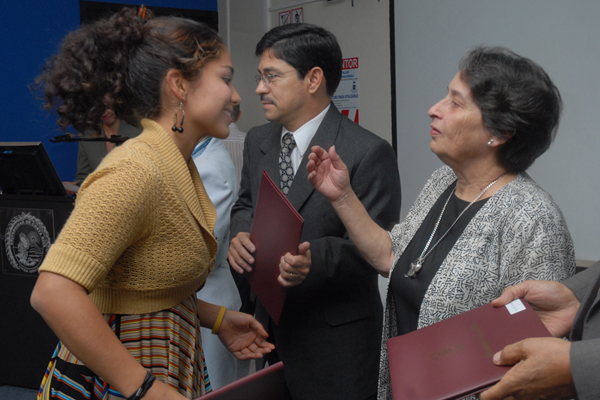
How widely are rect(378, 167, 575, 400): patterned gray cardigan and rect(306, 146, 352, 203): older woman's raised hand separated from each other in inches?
14.6

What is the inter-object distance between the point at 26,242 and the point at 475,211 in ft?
7.94

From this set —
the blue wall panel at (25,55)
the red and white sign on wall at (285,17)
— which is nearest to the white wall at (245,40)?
the red and white sign on wall at (285,17)

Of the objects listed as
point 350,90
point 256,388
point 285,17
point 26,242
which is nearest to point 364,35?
point 350,90

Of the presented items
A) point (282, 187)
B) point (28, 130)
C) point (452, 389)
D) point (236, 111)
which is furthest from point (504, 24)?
point (28, 130)

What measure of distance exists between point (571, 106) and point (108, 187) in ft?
9.48

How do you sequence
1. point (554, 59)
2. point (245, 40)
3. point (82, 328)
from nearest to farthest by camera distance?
point (82, 328)
point (554, 59)
point (245, 40)

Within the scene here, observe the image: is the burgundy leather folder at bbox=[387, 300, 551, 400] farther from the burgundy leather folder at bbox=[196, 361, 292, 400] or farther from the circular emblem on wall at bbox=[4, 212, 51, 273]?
the circular emblem on wall at bbox=[4, 212, 51, 273]

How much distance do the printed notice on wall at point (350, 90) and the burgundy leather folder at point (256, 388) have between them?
3601 millimetres

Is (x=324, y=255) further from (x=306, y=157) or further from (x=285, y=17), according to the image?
(x=285, y=17)

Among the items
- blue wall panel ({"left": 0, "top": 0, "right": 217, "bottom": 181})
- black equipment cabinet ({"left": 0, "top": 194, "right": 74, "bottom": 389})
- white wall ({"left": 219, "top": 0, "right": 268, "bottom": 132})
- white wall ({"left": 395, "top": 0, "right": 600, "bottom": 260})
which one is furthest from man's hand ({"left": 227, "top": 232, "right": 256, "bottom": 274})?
white wall ({"left": 219, "top": 0, "right": 268, "bottom": 132})

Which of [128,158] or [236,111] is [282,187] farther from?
[236,111]

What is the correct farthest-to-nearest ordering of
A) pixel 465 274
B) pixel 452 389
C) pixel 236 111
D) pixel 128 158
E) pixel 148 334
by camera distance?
pixel 236 111
pixel 465 274
pixel 148 334
pixel 128 158
pixel 452 389

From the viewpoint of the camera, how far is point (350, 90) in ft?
14.6

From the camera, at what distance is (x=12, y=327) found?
291 centimetres
